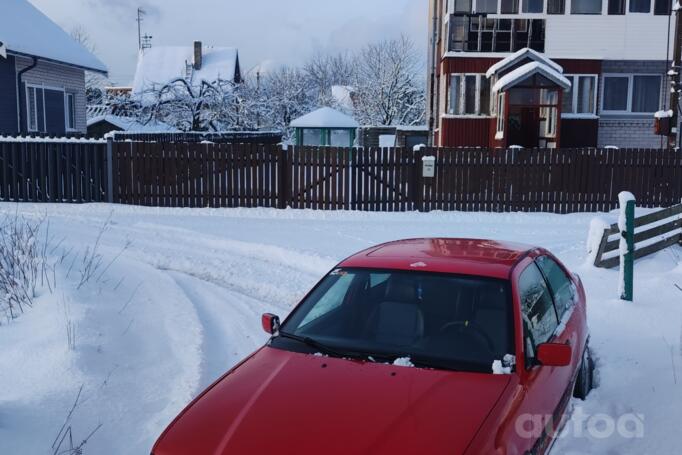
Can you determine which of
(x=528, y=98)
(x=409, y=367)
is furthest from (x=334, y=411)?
(x=528, y=98)

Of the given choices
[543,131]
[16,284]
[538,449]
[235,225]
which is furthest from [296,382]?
[543,131]

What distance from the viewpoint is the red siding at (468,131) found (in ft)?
85.3

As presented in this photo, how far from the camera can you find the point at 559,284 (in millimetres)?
5258

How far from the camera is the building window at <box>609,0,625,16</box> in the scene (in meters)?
24.8

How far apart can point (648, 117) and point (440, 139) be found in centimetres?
780

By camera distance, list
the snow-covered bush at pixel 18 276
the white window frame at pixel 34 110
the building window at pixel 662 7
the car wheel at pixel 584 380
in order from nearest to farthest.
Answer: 1. the car wheel at pixel 584 380
2. the snow-covered bush at pixel 18 276
3. the white window frame at pixel 34 110
4. the building window at pixel 662 7

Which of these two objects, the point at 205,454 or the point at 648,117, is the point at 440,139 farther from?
the point at 205,454

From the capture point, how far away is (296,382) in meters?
3.58

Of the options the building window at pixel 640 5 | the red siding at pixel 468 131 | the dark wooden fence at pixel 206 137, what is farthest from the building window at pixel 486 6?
the dark wooden fence at pixel 206 137

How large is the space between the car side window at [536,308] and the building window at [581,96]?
22.5 m

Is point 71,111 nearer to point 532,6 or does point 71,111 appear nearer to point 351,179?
point 351,179

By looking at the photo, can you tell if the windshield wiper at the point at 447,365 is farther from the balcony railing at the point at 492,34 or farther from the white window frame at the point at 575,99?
the white window frame at the point at 575,99

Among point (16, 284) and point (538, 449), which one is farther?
point (16, 284)

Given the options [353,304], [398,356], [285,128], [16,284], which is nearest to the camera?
[398,356]
